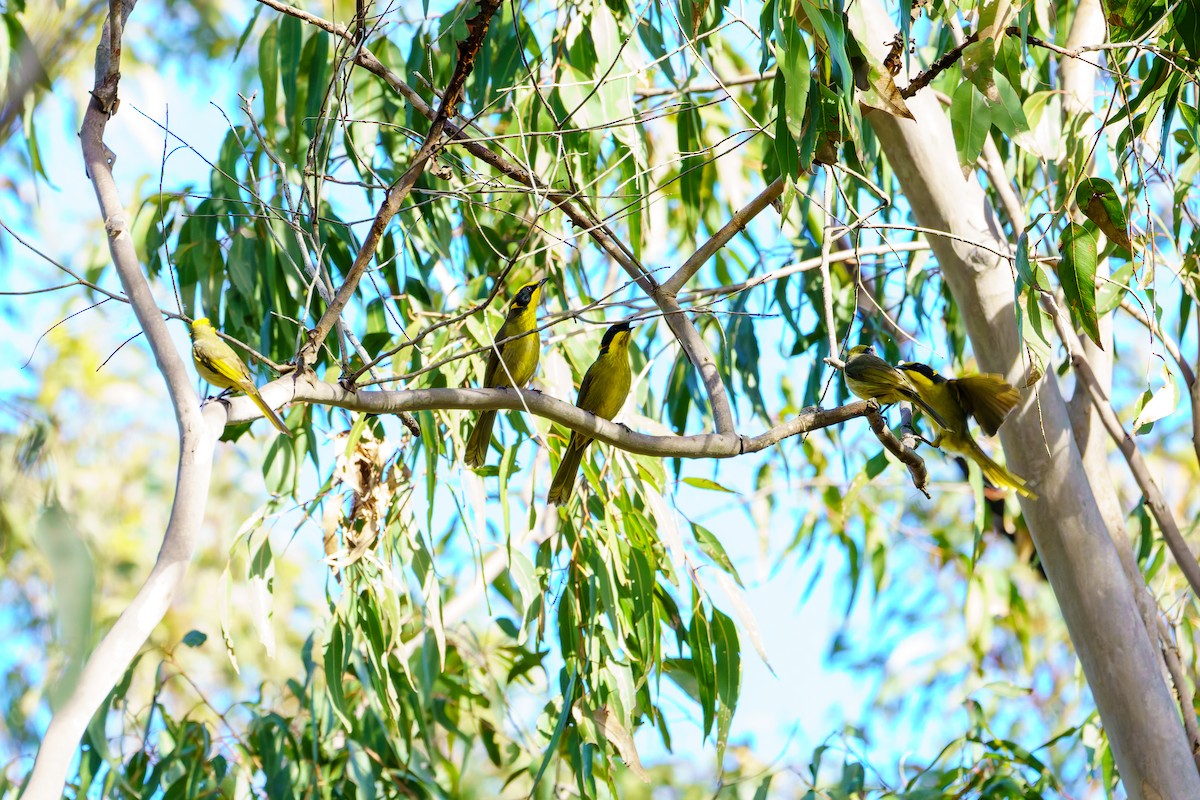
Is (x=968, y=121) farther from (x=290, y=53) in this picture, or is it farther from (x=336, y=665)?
(x=336, y=665)

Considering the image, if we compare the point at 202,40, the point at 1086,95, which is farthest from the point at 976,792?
the point at 202,40

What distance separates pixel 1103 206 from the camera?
221cm

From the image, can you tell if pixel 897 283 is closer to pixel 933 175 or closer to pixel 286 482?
pixel 933 175

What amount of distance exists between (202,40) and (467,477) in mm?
3295

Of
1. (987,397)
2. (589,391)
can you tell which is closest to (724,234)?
(987,397)

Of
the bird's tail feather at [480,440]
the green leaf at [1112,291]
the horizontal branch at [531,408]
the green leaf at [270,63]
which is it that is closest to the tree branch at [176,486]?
the horizontal branch at [531,408]

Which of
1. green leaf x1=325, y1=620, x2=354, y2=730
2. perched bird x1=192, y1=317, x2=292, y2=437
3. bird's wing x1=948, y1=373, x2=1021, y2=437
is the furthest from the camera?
green leaf x1=325, y1=620, x2=354, y2=730

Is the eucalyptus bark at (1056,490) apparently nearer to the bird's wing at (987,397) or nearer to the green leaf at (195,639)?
the bird's wing at (987,397)

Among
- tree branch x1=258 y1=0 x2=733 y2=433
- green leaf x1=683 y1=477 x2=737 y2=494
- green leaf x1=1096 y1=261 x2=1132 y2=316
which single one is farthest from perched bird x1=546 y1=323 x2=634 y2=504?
green leaf x1=1096 y1=261 x2=1132 y2=316

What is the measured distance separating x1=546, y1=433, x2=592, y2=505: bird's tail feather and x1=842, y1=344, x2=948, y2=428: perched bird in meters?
0.70

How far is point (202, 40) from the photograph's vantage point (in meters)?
5.43

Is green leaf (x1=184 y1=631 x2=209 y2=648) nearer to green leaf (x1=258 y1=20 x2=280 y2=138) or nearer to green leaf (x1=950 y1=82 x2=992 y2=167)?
green leaf (x1=258 y1=20 x2=280 y2=138)

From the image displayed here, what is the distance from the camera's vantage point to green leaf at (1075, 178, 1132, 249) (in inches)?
85.7

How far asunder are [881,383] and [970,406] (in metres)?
0.22
